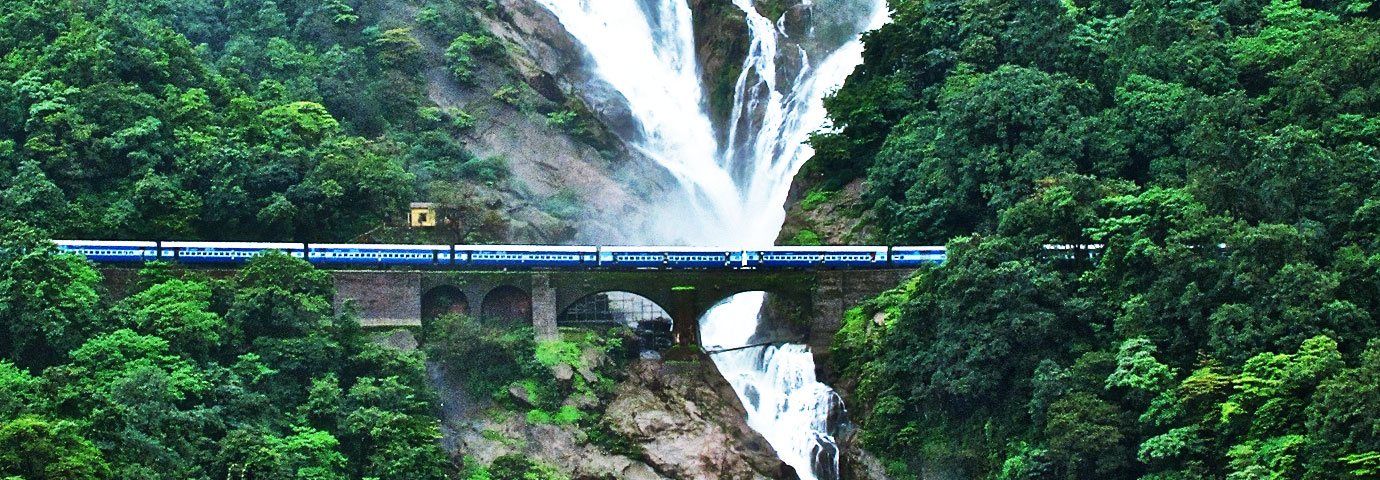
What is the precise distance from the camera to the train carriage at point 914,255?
8194 centimetres

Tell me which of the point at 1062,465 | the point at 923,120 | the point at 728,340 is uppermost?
the point at 923,120

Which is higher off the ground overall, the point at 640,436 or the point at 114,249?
the point at 114,249

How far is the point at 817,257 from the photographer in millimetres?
82000

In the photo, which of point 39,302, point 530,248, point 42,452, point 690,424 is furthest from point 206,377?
point 690,424

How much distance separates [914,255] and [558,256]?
426 inches

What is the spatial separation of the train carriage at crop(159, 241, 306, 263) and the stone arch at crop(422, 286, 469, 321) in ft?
13.5

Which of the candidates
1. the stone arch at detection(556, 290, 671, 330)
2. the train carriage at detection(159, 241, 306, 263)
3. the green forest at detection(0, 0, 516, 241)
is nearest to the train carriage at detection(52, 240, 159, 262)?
the train carriage at detection(159, 241, 306, 263)

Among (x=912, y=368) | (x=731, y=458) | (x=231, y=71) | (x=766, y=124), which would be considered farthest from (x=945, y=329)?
(x=231, y=71)

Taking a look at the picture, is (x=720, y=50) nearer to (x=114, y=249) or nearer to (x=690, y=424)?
(x=690, y=424)

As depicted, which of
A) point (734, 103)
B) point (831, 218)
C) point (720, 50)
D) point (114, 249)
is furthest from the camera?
point (720, 50)

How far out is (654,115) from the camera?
319 ft

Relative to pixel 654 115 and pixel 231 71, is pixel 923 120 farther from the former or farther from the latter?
pixel 231 71

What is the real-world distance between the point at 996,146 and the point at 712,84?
17229 mm

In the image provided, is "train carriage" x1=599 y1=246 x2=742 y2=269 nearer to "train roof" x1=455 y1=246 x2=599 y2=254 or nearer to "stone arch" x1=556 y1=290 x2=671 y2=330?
"train roof" x1=455 y1=246 x2=599 y2=254
